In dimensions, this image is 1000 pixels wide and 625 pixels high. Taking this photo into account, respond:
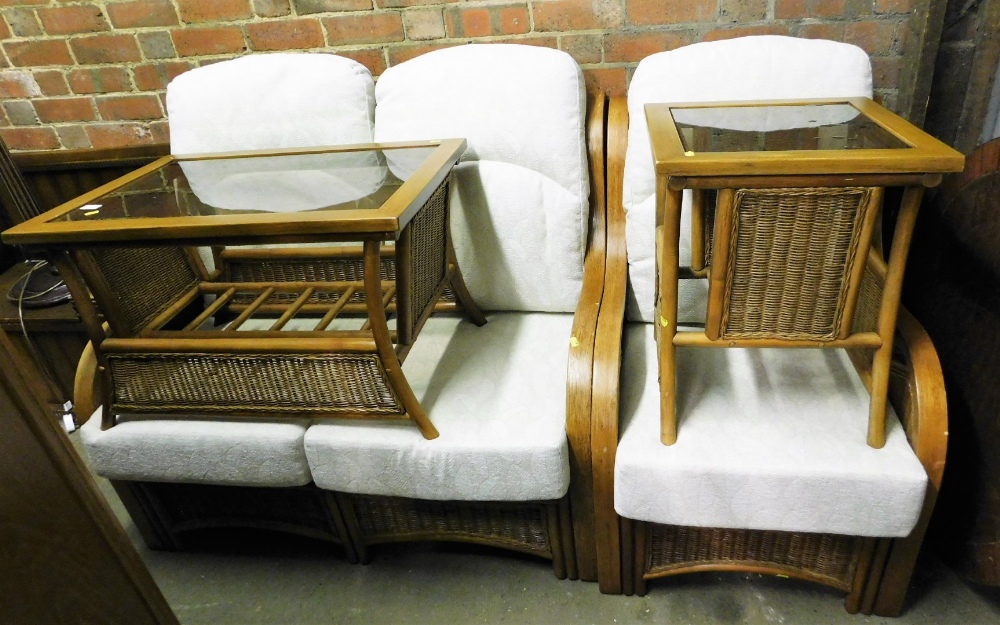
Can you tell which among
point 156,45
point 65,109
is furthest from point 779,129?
point 65,109

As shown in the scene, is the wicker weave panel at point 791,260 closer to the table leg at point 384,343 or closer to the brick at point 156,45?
the table leg at point 384,343

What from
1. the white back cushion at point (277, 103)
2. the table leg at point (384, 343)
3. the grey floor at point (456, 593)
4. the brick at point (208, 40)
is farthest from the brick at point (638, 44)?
the grey floor at point (456, 593)

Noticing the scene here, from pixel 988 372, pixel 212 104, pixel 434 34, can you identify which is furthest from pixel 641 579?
pixel 212 104

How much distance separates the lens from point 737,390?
1204mm

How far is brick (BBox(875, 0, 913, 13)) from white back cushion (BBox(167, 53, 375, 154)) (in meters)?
1.18

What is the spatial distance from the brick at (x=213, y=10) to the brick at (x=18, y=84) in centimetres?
56

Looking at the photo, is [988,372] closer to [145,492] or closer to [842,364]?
[842,364]

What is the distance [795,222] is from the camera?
879 millimetres

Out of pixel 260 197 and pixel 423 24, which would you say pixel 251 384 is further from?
pixel 423 24

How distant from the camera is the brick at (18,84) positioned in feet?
5.90

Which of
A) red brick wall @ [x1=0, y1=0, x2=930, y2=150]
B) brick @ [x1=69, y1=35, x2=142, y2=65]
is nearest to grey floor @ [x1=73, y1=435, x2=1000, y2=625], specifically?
red brick wall @ [x1=0, y1=0, x2=930, y2=150]

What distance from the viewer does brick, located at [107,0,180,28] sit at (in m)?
1.64

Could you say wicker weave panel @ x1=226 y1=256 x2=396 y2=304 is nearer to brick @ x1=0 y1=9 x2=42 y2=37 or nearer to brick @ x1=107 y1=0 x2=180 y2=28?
brick @ x1=107 y1=0 x2=180 y2=28

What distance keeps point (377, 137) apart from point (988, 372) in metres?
1.34
